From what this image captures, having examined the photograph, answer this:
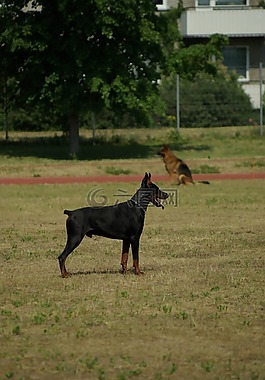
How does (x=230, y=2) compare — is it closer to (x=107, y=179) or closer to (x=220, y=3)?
(x=220, y=3)

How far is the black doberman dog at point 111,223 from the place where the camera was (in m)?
11.5

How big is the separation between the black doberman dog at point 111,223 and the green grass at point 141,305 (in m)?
0.41

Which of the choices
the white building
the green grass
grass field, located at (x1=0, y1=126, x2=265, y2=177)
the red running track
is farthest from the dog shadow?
the white building

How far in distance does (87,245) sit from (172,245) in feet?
4.30

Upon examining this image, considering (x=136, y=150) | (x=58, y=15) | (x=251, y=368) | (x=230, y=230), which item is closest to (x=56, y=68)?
(x=58, y=15)

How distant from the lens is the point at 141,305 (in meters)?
10.2

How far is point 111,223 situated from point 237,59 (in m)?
34.9

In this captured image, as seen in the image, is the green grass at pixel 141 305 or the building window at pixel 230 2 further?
the building window at pixel 230 2

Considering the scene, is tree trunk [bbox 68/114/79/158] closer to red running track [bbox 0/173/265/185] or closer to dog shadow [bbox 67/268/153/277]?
red running track [bbox 0/173/265/185]

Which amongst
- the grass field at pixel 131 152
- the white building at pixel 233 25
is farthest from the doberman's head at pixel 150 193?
the white building at pixel 233 25

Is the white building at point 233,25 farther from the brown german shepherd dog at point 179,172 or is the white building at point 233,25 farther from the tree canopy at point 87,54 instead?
the brown german shepherd dog at point 179,172

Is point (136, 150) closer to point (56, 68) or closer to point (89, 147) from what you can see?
point (89, 147)
